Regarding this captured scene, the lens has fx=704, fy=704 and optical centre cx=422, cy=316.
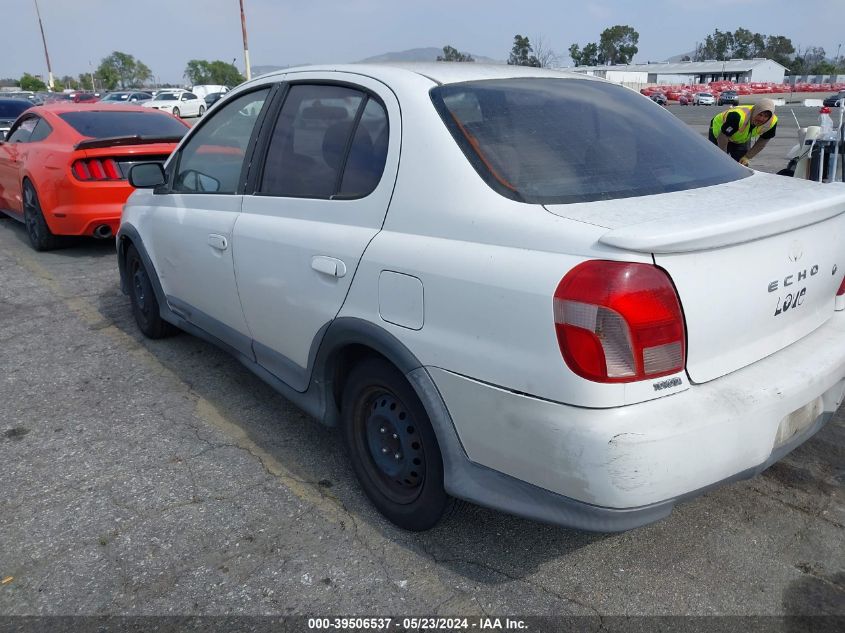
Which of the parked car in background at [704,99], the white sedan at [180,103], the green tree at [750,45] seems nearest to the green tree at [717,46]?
the green tree at [750,45]

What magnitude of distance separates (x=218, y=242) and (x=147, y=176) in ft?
3.19

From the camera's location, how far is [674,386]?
206 centimetres

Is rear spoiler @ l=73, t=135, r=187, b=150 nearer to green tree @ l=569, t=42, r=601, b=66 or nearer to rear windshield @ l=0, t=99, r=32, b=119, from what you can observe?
rear windshield @ l=0, t=99, r=32, b=119

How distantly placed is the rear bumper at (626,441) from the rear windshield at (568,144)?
2.31 feet

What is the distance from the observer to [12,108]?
14914 millimetres

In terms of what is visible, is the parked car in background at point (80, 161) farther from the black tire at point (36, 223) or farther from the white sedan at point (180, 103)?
the white sedan at point (180, 103)

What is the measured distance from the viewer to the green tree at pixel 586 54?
11650cm

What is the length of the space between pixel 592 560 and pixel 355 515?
97 cm

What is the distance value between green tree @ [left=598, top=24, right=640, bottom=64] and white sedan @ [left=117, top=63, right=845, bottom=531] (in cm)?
12505

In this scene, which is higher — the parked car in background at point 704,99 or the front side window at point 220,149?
the front side window at point 220,149

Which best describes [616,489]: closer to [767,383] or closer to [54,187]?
[767,383]

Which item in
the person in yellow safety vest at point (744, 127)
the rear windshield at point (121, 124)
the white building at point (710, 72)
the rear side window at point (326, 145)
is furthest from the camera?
the white building at point (710, 72)

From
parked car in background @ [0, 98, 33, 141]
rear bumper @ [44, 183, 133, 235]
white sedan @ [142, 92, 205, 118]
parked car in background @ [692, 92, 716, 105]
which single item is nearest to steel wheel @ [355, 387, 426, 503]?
rear bumper @ [44, 183, 133, 235]

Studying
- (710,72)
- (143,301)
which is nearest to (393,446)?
(143,301)
